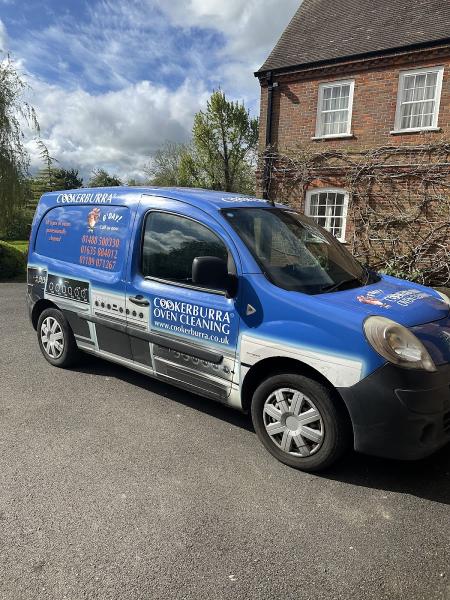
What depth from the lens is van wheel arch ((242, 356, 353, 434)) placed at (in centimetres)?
292

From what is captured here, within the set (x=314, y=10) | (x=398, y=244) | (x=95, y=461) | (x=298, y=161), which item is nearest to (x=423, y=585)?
(x=95, y=461)

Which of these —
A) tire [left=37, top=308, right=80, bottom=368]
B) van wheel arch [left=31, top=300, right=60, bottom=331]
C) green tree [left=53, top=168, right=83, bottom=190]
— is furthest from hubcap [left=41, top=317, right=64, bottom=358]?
green tree [left=53, top=168, right=83, bottom=190]

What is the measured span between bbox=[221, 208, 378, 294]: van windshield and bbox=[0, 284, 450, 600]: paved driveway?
1.32 m

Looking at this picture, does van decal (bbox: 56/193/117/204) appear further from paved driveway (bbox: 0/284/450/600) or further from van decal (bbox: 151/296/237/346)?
paved driveway (bbox: 0/284/450/600)

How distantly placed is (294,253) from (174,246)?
1005 mm

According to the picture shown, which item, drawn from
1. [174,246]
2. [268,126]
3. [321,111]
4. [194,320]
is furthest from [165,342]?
[268,126]

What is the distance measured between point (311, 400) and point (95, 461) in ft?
5.25

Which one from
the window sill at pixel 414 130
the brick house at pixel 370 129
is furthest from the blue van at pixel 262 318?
the window sill at pixel 414 130

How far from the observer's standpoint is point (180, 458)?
322cm

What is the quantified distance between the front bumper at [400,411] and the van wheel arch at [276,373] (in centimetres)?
13

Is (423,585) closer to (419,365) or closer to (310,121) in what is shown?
(419,365)

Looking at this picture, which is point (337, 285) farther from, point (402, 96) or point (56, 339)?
point (402, 96)

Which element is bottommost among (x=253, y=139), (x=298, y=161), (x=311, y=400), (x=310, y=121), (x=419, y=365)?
(x=311, y=400)

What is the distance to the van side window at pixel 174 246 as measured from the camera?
351cm
